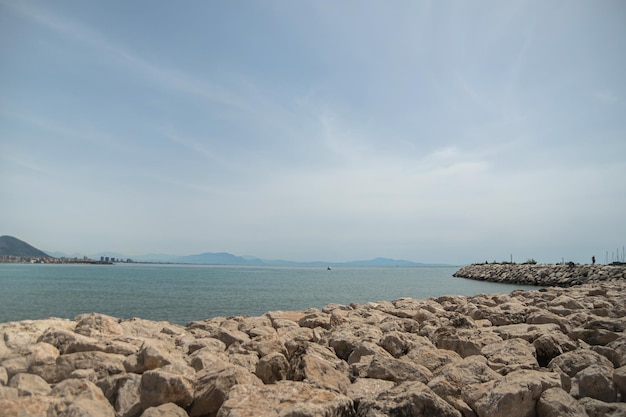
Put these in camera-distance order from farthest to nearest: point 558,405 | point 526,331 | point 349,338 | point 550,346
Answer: point 526,331, point 349,338, point 550,346, point 558,405

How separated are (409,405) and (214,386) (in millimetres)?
2084

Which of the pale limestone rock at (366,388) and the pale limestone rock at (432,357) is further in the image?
the pale limestone rock at (432,357)

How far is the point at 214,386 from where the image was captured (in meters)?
4.55

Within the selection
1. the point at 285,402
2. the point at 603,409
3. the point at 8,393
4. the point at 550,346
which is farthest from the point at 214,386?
the point at 550,346

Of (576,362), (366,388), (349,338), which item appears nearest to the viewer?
(366,388)

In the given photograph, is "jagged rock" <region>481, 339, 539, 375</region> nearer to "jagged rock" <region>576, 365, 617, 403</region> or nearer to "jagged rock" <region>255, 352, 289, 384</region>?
"jagged rock" <region>576, 365, 617, 403</region>

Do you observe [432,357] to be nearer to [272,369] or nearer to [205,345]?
[272,369]

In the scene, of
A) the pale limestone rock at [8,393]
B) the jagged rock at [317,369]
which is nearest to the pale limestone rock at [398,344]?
the jagged rock at [317,369]

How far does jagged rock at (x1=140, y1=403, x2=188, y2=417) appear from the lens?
400cm

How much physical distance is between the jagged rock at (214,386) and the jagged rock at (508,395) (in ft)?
7.90

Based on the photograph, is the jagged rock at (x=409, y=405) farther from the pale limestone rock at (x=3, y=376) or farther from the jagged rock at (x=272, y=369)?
the pale limestone rock at (x=3, y=376)

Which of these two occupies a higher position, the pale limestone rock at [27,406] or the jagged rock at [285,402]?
the jagged rock at [285,402]

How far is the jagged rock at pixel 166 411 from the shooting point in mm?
3996

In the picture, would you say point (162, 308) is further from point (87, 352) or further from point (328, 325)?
point (87, 352)
